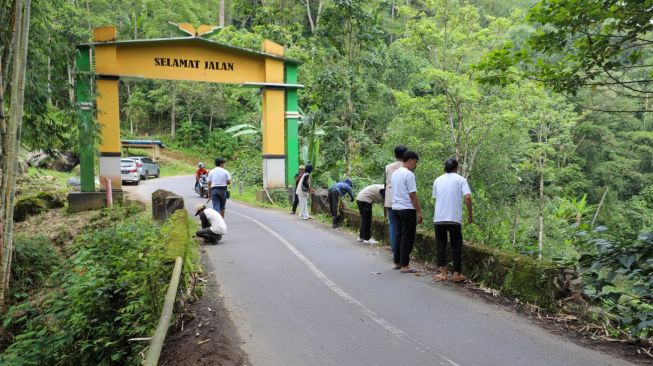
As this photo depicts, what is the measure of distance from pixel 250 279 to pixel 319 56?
47.0ft

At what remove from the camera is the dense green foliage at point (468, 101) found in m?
6.57

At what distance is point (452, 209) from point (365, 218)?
3901 millimetres

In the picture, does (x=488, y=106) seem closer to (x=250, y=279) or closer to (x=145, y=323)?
(x=250, y=279)

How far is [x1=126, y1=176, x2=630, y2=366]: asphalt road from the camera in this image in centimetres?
459

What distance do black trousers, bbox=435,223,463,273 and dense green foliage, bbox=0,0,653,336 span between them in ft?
3.73

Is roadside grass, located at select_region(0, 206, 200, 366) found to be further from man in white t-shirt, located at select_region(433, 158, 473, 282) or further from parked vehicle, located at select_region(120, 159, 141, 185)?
parked vehicle, located at select_region(120, 159, 141, 185)

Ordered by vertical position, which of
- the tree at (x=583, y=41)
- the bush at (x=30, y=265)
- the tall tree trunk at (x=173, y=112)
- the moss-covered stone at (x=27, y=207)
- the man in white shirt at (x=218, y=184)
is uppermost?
the tall tree trunk at (x=173, y=112)

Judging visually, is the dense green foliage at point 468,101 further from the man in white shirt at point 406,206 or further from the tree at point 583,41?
the man in white shirt at point 406,206

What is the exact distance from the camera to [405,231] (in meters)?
7.90

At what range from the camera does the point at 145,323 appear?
5.77m

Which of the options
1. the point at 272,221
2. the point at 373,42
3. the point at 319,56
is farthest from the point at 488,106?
the point at 272,221

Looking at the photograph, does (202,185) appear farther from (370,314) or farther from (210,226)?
(370,314)

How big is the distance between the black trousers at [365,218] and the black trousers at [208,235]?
316cm

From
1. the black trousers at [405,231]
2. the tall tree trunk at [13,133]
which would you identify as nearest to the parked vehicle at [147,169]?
the tall tree trunk at [13,133]
